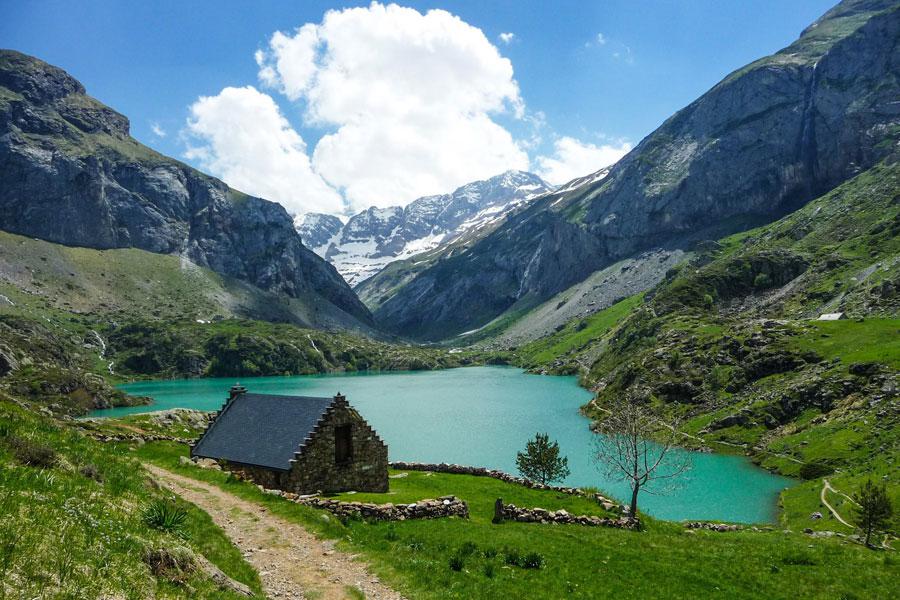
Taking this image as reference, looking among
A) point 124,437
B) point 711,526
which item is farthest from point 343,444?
point 711,526

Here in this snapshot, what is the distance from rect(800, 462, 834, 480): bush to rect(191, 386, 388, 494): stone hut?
227ft

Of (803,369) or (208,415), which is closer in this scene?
(208,415)

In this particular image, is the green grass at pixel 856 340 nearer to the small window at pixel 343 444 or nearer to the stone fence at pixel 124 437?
the small window at pixel 343 444

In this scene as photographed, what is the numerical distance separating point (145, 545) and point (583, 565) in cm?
1696

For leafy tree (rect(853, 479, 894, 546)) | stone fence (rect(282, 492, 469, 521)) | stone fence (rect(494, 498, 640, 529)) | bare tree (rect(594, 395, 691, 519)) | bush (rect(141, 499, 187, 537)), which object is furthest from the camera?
leafy tree (rect(853, 479, 894, 546))

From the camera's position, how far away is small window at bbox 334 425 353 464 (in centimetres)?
3509

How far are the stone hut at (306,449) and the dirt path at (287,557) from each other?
21.5ft

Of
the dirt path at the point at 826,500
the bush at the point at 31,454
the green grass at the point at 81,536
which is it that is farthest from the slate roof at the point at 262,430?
the dirt path at the point at 826,500

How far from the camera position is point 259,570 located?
17906 mm

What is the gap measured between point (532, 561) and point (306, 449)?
56.6 ft

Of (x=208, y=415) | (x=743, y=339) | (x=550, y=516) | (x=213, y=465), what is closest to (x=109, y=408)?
(x=208, y=415)

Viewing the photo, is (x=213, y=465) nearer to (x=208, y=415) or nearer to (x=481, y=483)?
(x=481, y=483)

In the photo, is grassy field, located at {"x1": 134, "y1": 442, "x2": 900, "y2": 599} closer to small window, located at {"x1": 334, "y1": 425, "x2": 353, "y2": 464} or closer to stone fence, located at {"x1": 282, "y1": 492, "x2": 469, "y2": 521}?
stone fence, located at {"x1": 282, "y1": 492, "x2": 469, "y2": 521}

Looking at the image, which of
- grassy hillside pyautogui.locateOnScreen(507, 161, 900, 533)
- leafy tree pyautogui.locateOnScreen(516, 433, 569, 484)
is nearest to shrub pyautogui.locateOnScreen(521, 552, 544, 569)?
leafy tree pyautogui.locateOnScreen(516, 433, 569, 484)
